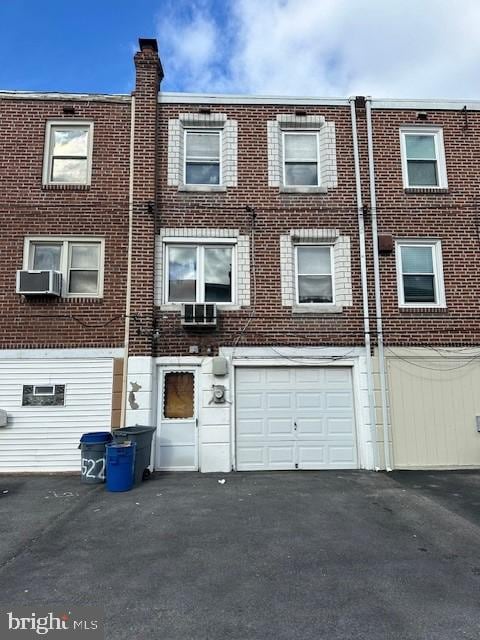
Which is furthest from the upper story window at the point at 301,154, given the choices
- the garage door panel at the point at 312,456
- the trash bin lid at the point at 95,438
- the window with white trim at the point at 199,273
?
the trash bin lid at the point at 95,438

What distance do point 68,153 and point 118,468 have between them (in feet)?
24.3

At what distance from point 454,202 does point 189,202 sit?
6.39m

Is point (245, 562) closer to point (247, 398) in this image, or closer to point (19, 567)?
point (19, 567)

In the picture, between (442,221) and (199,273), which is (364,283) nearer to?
(442,221)

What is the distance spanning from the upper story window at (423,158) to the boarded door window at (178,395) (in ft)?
23.2

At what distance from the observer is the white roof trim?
10.4 metres

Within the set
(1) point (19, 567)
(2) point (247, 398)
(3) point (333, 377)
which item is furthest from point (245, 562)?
(3) point (333, 377)

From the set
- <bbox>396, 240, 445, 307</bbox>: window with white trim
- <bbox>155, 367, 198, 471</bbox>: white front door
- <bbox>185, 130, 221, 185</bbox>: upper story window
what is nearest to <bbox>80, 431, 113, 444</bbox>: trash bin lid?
<bbox>155, 367, 198, 471</bbox>: white front door

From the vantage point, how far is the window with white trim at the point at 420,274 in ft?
33.4

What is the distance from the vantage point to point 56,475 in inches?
361

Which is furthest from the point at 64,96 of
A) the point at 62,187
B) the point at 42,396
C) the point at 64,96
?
the point at 42,396

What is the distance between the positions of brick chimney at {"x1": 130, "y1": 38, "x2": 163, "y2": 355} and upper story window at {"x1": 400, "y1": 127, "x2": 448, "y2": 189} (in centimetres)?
615

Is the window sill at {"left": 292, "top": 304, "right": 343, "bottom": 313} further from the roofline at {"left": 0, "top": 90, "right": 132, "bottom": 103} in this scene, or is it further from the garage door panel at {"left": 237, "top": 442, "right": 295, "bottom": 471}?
the roofline at {"left": 0, "top": 90, "right": 132, "bottom": 103}

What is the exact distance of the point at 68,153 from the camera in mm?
10422
